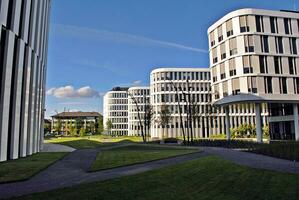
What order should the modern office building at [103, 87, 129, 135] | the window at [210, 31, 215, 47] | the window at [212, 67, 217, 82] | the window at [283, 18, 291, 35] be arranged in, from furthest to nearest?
1. the modern office building at [103, 87, 129, 135]
2. the window at [210, 31, 215, 47]
3. the window at [212, 67, 217, 82]
4. the window at [283, 18, 291, 35]

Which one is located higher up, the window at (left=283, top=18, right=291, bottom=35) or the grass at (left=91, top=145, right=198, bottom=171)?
the window at (left=283, top=18, right=291, bottom=35)

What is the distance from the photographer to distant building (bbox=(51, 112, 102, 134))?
11705cm

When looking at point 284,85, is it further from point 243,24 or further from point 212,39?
point 212,39

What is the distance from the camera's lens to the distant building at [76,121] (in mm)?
117050

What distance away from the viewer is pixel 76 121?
375 feet

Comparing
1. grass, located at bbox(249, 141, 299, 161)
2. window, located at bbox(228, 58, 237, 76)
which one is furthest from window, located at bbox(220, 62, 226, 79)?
grass, located at bbox(249, 141, 299, 161)

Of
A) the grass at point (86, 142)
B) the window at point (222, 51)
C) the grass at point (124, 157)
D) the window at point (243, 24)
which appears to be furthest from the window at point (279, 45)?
the grass at point (86, 142)

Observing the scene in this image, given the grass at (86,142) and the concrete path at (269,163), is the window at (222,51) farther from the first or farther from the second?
the concrete path at (269,163)

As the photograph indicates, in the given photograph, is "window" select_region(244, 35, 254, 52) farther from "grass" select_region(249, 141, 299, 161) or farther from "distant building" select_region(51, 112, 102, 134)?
"distant building" select_region(51, 112, 102, 134)

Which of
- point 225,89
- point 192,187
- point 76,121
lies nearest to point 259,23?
point 225,89

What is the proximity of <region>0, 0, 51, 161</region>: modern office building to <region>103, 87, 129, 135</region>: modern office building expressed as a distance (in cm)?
10774

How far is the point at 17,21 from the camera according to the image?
20.3 metres

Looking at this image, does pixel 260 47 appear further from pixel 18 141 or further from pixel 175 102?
pixel 175 102

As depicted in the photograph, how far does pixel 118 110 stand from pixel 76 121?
27.2 m
